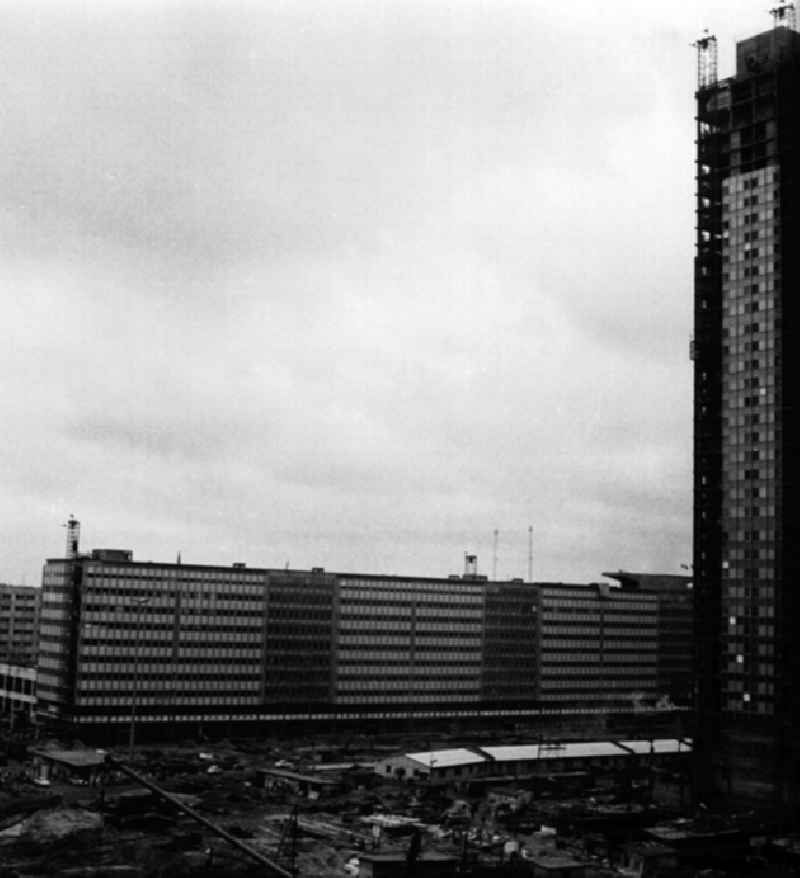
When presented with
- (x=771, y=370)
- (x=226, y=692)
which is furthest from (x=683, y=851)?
(x=226, y=692)

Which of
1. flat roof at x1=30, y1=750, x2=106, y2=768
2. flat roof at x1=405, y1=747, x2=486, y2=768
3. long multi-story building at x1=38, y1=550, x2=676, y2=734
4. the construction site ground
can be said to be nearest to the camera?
the construction site ground

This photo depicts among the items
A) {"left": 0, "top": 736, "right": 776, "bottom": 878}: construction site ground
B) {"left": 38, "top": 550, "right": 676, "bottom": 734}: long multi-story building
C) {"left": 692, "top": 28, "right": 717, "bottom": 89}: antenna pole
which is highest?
{"left": 692, "top": 28, "right": 717, "bottom": 89}: antenna pole

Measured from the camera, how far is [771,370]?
135 m

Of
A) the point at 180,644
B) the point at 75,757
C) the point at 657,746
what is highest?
the point at 180,644

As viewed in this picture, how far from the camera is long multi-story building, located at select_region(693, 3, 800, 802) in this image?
131m

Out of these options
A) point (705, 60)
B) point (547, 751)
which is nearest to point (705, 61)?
point (705, 60)

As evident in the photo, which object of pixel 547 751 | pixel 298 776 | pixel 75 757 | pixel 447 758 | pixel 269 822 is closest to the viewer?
pixel 269 822

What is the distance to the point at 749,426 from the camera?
13650cm

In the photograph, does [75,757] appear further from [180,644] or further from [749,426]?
[749,426]

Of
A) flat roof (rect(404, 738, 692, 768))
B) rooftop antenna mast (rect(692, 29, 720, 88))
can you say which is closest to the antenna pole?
rooftop antenna mast (rect(692, 29, 720, 88))

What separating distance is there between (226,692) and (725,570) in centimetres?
8718

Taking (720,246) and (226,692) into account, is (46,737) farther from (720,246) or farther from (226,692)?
(720,246)

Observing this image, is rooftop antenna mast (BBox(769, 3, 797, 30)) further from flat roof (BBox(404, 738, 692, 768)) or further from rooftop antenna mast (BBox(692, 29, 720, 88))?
flat roof (BBox(404, 738, 692, 768))

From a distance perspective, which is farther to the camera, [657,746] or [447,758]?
[657,746]
